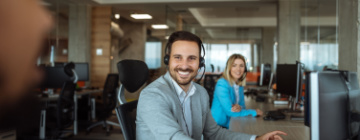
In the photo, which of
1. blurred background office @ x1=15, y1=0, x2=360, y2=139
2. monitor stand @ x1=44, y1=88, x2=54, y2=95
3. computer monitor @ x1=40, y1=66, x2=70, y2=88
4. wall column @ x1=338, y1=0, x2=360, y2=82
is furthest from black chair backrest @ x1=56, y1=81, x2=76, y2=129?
wall column @ x1=338, y1=0, x2=360, y2=82

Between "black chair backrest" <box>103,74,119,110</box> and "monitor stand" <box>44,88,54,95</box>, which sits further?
"black chair backrest" <box>103,74,119,110</box>

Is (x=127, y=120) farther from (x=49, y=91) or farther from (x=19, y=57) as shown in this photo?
(x=19, y=57)

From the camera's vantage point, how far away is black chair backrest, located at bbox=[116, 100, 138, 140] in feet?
4.30

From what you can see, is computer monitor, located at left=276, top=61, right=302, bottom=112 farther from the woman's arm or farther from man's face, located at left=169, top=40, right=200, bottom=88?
man's face, located at left=169, top=40, right=200, bottom=88

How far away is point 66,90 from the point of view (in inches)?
174

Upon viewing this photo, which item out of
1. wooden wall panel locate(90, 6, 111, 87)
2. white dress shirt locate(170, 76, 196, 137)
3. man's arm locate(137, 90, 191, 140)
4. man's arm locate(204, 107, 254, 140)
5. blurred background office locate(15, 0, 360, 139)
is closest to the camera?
man's arm locate(137, 90, 191, 140)

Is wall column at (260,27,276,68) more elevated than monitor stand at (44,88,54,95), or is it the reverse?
wall column at (260,27,276,68)

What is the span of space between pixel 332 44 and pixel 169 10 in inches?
179

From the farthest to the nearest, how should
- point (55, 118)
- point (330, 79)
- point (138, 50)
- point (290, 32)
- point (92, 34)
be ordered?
point (138, 50), point (92, 34), point (290, 32), point (55, 118), point (330, 79)

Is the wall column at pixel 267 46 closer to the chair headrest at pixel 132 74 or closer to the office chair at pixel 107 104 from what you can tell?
the office chair at pixel 107 104

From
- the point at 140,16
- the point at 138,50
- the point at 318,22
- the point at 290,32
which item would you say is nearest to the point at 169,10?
the point at 140,16

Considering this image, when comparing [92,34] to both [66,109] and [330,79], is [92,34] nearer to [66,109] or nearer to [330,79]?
[66,109]

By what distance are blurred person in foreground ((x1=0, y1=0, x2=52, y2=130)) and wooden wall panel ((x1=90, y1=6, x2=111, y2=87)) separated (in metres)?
2.21

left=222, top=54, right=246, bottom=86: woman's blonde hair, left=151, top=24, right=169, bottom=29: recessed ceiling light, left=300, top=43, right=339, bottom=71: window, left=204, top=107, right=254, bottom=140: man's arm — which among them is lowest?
left=204, top=107, right=254, bottom=140: man's arm
